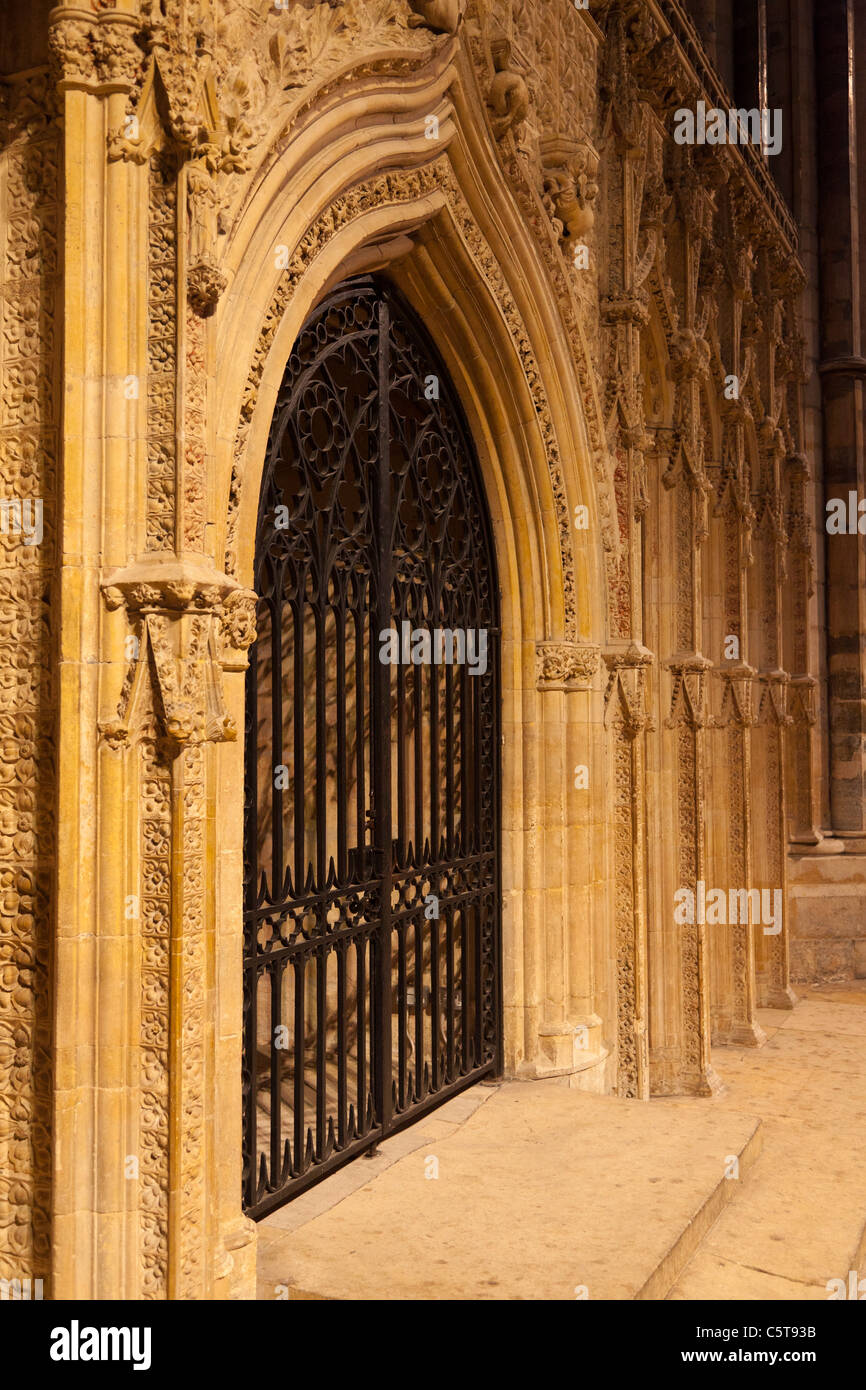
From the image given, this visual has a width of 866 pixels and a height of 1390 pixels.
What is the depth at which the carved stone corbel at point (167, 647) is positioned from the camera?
2.94 m

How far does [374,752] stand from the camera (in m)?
4.83

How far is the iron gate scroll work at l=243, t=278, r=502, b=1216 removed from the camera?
4.12m

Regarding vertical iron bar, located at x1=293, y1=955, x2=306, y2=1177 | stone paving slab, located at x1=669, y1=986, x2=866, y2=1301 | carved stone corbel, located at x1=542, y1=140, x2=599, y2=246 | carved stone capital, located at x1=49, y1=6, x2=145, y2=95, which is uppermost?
carved stone corbel, located at x1=542, y1=140, x2=599, y2=246

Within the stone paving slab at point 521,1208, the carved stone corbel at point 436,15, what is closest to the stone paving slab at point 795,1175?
the stone paving slab at point 521,1208

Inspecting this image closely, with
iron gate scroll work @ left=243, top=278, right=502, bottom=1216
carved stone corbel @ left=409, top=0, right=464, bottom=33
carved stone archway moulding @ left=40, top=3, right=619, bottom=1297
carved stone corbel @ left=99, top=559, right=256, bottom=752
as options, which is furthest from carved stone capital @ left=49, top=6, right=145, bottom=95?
carved stone corbel @ left=409, top=0, right=464, bottom=33

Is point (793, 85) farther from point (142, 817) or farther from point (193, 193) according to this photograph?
point (142, 817)

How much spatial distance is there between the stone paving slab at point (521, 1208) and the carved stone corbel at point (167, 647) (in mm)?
1695

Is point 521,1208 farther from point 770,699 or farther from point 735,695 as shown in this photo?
point 770,699

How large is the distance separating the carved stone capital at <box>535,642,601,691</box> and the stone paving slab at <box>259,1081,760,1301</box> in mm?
1967

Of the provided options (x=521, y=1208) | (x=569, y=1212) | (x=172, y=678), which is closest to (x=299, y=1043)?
(x=521, y=1208)

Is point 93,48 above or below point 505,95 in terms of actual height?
below

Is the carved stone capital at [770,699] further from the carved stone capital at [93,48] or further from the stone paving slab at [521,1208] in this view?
the carved stone capital at [93,48]

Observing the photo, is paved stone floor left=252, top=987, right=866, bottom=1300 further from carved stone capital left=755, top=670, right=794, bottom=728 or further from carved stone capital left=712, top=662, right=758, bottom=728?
carved stone capital left=755, top=670, right=794, bottom=728

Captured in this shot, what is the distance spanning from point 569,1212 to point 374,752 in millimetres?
1851
